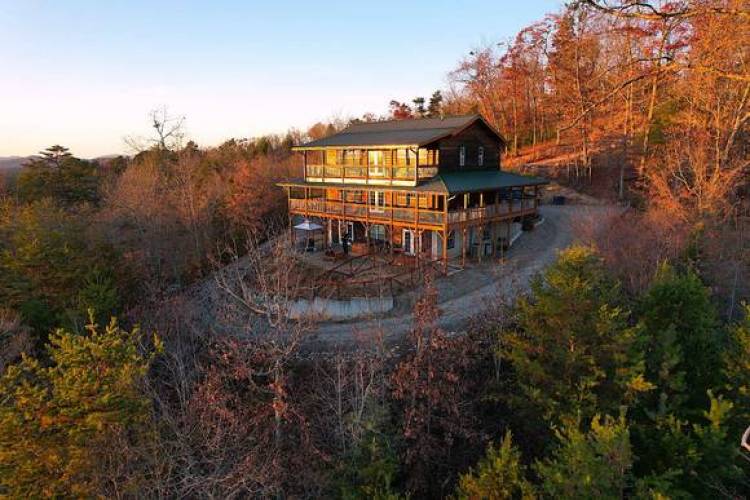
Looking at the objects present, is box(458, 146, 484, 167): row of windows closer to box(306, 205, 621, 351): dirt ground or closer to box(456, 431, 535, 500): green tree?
box(306, 205, 621, 351): dirt ground

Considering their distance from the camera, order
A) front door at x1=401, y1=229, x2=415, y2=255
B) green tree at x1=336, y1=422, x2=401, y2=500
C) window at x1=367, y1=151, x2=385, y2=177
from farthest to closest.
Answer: front door at x1=401, y1=229, x2=415, y2=255
window at x1=367, y1=151, x2=385, y2=177
green tree at x1=336, y1=422, x2=401, y2=500

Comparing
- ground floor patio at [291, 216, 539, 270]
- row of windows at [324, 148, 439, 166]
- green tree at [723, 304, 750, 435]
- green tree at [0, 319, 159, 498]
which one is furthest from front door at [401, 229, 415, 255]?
green tree at [0, 319, 159, 498]

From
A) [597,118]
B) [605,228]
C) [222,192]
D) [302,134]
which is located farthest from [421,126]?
[302,134]

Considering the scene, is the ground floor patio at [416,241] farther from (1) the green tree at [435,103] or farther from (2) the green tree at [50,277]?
(1) the green tree at [435,103]

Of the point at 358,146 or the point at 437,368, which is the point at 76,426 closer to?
the point at 437,368

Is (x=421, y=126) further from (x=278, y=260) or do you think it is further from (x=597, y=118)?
(x=597, y=118)

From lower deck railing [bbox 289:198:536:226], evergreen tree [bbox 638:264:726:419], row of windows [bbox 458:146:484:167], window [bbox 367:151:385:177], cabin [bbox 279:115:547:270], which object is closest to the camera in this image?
evergreen tree [bbox 638:264:726:419]

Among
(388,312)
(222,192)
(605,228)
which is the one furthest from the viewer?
(222,192)
